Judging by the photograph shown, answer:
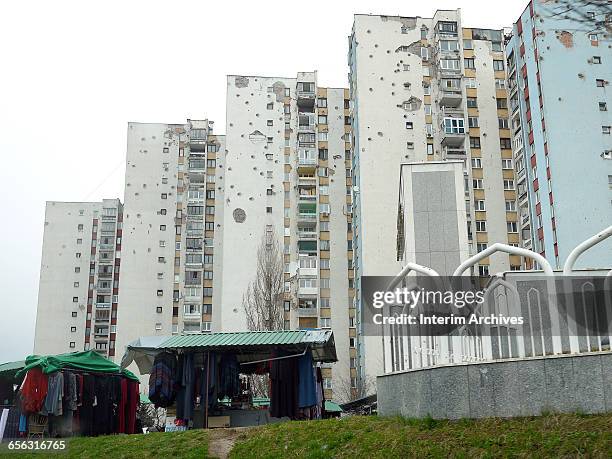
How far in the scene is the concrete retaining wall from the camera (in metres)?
8.50

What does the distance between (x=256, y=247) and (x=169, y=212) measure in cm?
1139

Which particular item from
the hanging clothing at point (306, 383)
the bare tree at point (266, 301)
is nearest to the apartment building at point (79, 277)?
the bare tree at point (266, 301)

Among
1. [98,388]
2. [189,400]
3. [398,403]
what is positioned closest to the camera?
[398,403]

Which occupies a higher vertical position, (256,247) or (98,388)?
(256,247)

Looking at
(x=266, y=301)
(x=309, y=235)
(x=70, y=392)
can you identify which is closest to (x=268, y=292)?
(x=266, y=301)

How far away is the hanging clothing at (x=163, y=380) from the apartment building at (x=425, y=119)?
36435mm

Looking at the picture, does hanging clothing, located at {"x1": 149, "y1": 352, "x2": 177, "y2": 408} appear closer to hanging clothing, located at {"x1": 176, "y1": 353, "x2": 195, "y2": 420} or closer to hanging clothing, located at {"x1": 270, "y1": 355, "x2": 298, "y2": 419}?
hanging clothing, located at {"x1": 176, "y1": 353, "x2": 195, "y2": 420}

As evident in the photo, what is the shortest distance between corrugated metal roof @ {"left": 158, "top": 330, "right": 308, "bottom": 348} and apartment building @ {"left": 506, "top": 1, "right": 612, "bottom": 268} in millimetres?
29232

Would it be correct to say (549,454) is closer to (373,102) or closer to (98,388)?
(98,388)

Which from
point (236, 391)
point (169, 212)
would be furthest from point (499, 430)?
point (169, 212)

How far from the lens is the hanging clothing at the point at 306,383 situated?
15508mm

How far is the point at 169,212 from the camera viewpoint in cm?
6581

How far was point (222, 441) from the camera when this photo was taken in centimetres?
1184

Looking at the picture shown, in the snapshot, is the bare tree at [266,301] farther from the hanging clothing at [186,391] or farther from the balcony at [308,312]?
the hanging clothing at [186,391]
